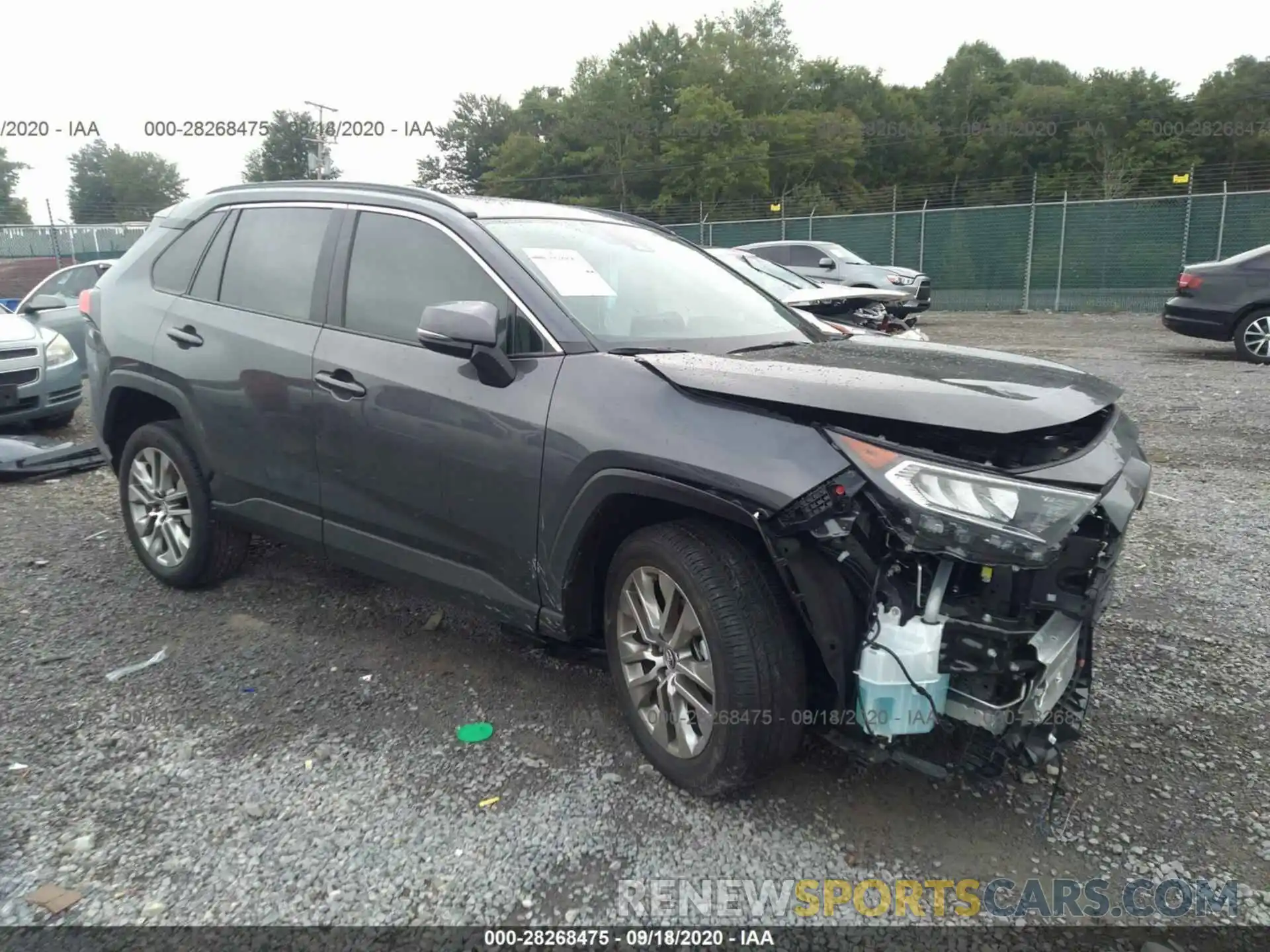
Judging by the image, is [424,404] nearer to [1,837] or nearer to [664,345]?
[664,345]

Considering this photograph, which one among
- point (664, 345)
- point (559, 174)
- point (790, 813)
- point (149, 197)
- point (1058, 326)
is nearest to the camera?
point (790, 813)

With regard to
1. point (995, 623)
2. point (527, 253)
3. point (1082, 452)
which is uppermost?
point (527, 253)

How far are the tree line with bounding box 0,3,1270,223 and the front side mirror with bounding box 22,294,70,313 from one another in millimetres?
25293

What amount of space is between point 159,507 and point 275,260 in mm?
1341

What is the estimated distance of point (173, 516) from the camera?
4.27 meters

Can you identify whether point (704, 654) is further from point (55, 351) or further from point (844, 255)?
point (844, 255)

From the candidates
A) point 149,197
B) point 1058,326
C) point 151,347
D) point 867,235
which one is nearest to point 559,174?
point 867,235

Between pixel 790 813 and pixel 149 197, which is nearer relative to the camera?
pixel 790 813

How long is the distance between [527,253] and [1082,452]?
188 cm

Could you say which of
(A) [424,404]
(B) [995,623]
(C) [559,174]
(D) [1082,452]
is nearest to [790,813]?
(B) [995,623]

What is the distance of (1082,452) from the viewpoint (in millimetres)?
2484

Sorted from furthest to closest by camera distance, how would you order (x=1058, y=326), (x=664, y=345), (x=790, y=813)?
(x=1058, y=326) → (x=664, y=345) → (x=790, y=813)

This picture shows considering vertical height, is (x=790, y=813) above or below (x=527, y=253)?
below

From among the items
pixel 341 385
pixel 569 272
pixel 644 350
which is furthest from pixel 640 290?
pixel 341 385
